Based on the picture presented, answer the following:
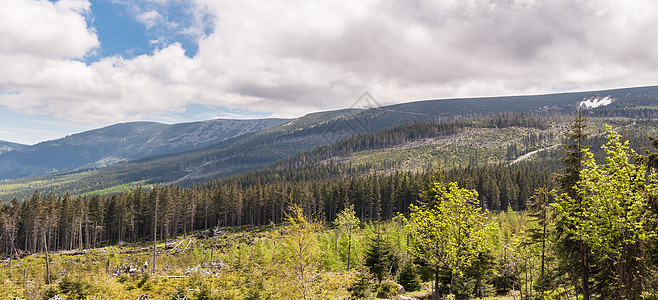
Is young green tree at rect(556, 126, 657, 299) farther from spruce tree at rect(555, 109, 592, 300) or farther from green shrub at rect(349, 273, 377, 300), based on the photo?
green shrub at rect(349, 273, 377, 300)

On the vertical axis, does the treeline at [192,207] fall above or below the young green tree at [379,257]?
below

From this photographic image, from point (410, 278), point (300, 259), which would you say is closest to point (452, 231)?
point (300, 259)

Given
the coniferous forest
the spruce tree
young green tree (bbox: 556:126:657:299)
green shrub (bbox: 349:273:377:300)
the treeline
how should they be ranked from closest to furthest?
young green tree (bbox: 556:126:657:299) < the coniferous forest < the spruce tree < green shrub (bbox: 349:273:377:300) < the treeline

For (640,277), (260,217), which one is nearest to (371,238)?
(640,277)

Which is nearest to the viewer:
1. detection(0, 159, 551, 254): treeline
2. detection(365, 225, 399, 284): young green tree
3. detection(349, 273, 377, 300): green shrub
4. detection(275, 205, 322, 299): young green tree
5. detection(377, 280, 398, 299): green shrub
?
detection(275, 205, 322, 299): young green tree

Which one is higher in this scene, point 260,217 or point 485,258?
point 485,258

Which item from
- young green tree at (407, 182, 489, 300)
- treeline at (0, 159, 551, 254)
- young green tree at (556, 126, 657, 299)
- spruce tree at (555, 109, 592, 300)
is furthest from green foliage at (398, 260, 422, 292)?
treeline at (0, 159, 551, 254)

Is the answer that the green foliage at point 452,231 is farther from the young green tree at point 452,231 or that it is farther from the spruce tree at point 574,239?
the spruce tree at point 574,239

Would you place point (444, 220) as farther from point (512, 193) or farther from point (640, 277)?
point (512, 193)

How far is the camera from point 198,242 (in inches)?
3524

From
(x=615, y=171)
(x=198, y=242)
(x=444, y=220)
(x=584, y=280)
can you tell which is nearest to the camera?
(x=615, y=171)

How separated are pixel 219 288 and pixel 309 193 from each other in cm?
8317

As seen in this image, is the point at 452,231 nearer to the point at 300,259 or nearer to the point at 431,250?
the point at 431,250

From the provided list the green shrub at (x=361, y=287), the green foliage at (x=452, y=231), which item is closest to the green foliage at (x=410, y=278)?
the green shrub at (x=361, y=287)
